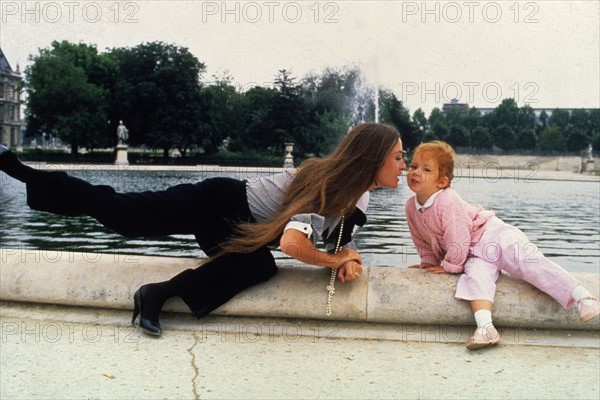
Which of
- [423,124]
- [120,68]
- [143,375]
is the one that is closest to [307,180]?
[143,375]

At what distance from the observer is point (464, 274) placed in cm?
363

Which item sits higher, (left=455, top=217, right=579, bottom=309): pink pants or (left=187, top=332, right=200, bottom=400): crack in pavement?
(left=455, top=217, right=579, bottom=309): pink pants

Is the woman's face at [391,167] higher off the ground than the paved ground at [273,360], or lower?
higher

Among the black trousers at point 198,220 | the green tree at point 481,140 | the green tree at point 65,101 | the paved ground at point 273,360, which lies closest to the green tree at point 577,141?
the green tree at point 481,140

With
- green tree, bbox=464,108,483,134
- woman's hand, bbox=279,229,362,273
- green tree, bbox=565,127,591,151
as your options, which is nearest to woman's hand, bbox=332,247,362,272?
woman's hand, bbox=279,229,362,273

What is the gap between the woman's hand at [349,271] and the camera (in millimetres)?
3477

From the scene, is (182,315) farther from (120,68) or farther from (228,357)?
(120,68)

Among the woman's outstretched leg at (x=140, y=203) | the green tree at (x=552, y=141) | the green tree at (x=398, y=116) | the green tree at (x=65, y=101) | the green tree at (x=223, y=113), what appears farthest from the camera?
the green tree at (x=552, y=141)

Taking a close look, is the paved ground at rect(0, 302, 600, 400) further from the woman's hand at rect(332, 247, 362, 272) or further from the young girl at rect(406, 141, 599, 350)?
the woman's hand at rect(332, 247, 362, 272)

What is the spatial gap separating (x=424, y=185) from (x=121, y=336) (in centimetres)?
178

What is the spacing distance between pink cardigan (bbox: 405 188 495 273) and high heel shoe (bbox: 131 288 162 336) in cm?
157

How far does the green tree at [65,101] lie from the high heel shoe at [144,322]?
49378 millimetres

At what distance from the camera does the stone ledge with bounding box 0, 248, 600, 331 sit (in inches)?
138

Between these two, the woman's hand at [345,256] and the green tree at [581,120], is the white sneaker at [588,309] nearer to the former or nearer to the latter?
the woman's hand at [345,256]
